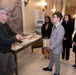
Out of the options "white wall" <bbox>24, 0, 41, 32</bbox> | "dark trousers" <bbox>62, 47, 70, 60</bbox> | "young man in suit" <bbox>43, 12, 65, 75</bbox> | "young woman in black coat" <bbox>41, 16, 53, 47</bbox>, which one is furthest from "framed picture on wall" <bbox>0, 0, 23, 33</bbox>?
"dark trousers" <bbox>62, 47, 70, 60</bbox>

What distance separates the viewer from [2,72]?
2.00 meters

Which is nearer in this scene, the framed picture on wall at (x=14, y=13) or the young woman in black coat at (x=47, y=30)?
the framed picture on wall at (x=14, y=13)

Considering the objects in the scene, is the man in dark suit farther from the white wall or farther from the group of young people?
the white wall

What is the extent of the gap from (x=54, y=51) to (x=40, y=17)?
3.07m

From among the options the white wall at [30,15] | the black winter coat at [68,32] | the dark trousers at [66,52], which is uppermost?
the white wall at [30,15]

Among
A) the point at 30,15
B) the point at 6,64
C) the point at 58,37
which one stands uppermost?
the point at 30,15

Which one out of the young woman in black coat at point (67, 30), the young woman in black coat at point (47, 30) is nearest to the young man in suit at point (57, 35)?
the young woman in black coat at point (67, 30)

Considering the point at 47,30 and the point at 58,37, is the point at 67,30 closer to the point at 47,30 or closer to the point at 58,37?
A: the point at 47,30

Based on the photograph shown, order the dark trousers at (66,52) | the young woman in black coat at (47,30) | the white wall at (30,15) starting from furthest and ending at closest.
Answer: the white wall at (30,15)
the young woman in black coat at (47,30)
the dark trousers at (66,52)

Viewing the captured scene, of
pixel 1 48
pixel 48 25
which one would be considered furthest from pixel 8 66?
pixel 48 25

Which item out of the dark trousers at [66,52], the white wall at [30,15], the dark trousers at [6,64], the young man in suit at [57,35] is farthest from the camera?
the white wall at [30,15]

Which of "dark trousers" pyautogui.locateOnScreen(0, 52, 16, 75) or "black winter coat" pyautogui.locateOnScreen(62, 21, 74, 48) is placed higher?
"black winter coat" pyautogui.locateOnScreen(62, 21, 74, 48)

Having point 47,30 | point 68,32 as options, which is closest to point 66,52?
point 68,32

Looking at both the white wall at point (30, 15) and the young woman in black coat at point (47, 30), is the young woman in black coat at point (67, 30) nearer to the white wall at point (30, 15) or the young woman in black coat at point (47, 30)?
the young woman in black coat at point (47, 30)
